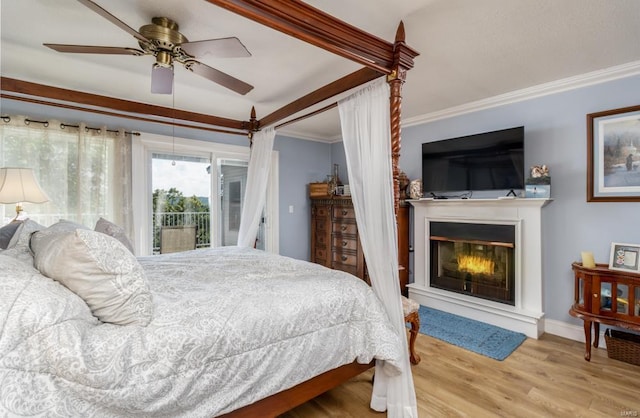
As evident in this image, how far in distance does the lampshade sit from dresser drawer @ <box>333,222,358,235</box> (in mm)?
3285

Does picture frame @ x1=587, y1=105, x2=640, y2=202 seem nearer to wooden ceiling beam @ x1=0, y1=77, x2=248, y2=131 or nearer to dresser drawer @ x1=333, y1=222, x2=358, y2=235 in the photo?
dresser drawer @ x1=333, y1=222, x2=358, y2=235

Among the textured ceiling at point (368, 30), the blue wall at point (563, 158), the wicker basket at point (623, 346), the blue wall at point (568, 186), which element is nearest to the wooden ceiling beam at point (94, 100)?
the textured ceiling at point (368, 30)

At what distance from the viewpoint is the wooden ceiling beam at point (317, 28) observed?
1348 mm

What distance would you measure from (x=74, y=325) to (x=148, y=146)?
3.17m

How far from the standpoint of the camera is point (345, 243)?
445cm

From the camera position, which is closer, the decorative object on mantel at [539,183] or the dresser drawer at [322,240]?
the decorative object on mantel at [539,183]

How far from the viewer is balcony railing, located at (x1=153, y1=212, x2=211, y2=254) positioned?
3834 millimetres

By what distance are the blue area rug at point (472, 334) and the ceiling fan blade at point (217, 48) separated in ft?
9.76

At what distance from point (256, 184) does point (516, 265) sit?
9.44 feet

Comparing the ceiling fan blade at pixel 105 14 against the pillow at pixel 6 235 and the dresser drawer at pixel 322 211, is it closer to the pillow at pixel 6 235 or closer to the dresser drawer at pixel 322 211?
the pillow at pixel 6 235

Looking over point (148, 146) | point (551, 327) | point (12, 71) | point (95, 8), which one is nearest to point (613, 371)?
point (551, 327)

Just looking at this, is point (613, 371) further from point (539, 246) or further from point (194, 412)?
point (194, 412)

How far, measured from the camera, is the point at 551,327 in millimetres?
3090

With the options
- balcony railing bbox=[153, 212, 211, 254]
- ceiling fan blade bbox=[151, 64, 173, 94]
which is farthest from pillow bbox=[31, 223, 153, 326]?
balcony railing bbox=[153, 212, 211, 254]
